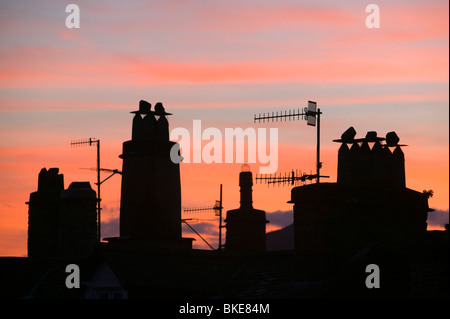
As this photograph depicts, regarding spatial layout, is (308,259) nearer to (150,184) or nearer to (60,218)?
(150,184)

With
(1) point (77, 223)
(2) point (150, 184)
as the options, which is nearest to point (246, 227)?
(2) point (150, 184)

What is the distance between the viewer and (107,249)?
48.7 meters

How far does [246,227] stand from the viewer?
62094 mm

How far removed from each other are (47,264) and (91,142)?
15.1m

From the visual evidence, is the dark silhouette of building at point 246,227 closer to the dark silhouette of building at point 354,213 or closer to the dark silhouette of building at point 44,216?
→ the dark silhouette of building at point 44,216

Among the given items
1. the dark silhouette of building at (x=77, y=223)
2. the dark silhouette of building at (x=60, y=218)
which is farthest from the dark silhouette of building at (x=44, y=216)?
the dark silhouette of building at (x=77, y=223)

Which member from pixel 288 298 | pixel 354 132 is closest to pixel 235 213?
pixel 354 132

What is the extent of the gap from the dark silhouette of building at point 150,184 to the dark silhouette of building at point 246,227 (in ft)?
13.8

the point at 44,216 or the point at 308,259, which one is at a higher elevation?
the point at 44,216

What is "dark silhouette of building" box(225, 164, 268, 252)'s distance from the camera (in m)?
61.6

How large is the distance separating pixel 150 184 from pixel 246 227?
22.0 ft

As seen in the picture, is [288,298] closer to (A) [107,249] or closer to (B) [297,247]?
(B) [297,247]

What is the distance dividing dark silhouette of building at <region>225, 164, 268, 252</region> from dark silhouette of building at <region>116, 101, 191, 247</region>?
4206mm

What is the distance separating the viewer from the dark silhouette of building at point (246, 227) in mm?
61594
